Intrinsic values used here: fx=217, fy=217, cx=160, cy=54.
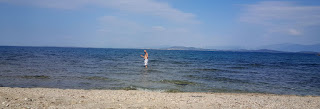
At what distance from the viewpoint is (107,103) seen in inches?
326

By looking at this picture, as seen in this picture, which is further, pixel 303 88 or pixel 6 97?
pixel 303 88

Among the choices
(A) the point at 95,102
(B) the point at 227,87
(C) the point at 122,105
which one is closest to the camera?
(C) the point at 122,105

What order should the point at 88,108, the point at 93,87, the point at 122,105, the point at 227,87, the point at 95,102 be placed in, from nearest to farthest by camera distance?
the point at 88,108 < the point at 122,105 < the point at 95,102 < the point at 93,87 < the point at 227,87

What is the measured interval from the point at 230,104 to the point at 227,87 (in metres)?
5.73

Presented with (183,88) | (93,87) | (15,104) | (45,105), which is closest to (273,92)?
(183,88)

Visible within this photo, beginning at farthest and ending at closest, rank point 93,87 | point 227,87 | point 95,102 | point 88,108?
point 227,87 < point 93,87 < point 95,102 < point 88,108

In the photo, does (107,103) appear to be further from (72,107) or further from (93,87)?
(93,87)

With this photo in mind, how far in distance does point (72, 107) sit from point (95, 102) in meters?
1.07

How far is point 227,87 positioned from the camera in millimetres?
14367

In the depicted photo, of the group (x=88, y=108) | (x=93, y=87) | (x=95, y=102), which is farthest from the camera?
(x=93, y=87)

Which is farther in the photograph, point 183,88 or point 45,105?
point 183,88

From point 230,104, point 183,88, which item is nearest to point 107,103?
point 230,104

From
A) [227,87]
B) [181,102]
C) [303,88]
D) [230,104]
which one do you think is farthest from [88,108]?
[303,88]

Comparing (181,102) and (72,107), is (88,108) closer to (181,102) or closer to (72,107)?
(72,107)
